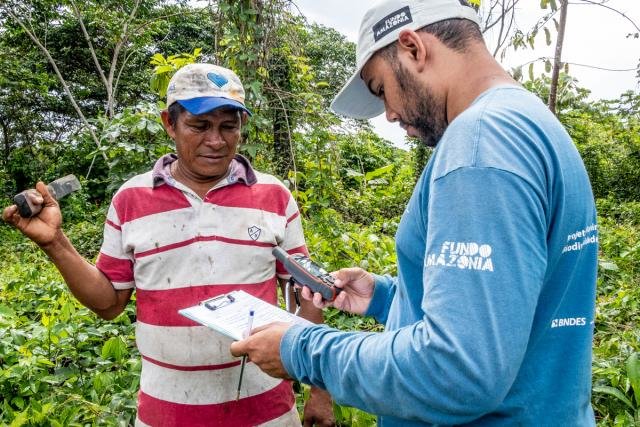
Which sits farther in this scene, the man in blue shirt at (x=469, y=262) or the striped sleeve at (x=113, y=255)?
the striped sleeve at (x=113, y=255)

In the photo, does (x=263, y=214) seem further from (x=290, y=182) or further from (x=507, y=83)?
(x=290, y=182)

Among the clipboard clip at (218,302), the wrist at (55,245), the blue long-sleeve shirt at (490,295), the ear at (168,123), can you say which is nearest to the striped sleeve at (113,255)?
the wrist at (55,245)

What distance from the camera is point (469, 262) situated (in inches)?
30.9

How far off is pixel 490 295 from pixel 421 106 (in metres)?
0.49

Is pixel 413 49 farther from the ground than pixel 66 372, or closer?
farther from the ground

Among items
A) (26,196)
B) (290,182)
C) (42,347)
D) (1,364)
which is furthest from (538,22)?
(1,364)

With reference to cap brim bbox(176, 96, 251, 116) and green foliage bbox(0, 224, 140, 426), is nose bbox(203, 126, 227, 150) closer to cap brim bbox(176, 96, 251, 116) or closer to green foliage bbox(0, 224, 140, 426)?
cap brim bbox(176, 96, 251, 116)

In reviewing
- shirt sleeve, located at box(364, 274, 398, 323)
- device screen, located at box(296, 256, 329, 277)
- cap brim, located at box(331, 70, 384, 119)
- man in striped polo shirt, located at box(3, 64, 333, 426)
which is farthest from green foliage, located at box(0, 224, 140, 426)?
cap brim, located at box(331, 70, 384, 119)

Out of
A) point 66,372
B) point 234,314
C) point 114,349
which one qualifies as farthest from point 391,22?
point 66,372

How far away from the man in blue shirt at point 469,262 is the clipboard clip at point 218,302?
0.30 m

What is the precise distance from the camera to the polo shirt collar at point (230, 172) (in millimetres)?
1855

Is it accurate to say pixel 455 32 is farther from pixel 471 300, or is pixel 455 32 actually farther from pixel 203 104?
pixel 203 104

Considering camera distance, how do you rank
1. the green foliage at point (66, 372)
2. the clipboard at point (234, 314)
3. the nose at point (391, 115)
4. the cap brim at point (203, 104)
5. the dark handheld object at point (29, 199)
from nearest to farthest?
the nose at point (391, 115), the clipboard at point (234, 314), the dark handheld object at point (29, 199), the cap brim at point (203, 104), the green foliage at point (66, 372)

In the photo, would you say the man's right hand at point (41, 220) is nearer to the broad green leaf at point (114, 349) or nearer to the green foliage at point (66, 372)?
the green foliage at point (66, 372)
